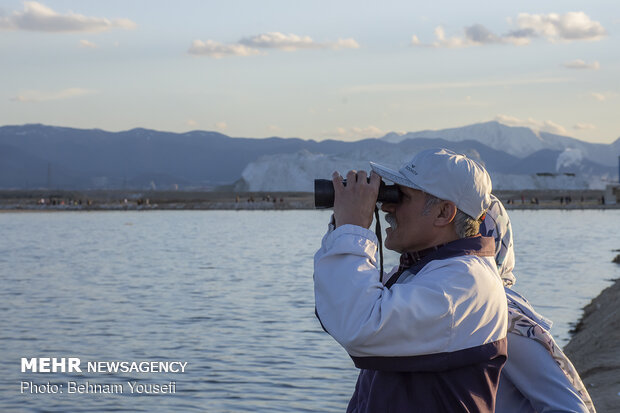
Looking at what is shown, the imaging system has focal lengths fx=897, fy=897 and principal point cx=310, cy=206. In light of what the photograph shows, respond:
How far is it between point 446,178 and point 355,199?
11.0 inches

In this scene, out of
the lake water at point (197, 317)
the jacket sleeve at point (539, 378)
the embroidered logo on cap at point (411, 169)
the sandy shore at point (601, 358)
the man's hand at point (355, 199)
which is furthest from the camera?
the lake water at point (197, 317)

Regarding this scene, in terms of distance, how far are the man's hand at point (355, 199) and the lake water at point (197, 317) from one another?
8.06m

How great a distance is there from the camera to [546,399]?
272cm

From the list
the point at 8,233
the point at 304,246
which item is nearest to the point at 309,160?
the point at 8,233

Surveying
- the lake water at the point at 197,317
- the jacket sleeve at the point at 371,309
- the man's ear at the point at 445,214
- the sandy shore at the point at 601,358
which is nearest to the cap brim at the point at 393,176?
the man's ear at the point at 445,214

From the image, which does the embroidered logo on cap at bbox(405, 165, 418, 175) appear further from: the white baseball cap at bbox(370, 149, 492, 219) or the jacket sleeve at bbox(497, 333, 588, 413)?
the jacket sleeve at bbox(497, 333, 588, 413)

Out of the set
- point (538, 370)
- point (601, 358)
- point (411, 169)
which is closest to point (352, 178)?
point (411, 169)

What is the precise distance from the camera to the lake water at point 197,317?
11.0m

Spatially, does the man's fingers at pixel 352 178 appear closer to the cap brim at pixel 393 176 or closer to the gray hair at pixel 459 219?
the cap brim at pixel 393 176

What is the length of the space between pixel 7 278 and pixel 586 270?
17.8 meters

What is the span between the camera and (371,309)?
7.55 ft

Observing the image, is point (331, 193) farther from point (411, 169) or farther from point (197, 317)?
point (197, 317)

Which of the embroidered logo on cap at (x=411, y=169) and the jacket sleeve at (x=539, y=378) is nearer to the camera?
the embroidered logo on cap at (x=411, y=169)

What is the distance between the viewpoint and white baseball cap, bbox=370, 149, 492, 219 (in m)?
2.58
